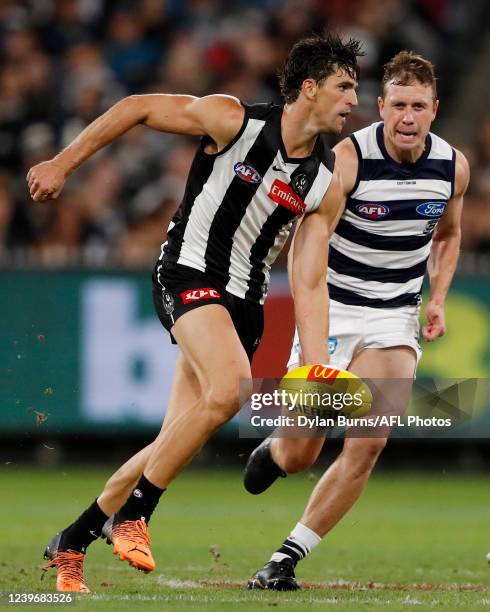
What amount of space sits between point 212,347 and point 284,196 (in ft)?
2.78

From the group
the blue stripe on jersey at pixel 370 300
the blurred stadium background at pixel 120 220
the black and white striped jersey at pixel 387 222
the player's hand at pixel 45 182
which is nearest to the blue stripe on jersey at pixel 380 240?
the black and white striped jersey at pixel 387 222

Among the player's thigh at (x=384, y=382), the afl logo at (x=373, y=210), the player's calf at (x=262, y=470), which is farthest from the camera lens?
the player's calf at (x=262, y=470)

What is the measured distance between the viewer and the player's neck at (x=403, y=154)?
7.43m

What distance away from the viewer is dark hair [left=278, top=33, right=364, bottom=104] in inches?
259

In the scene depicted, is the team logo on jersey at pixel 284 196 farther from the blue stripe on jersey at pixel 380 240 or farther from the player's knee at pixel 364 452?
the player's knee at pixel 364 452

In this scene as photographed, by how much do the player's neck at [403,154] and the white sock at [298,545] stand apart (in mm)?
1999

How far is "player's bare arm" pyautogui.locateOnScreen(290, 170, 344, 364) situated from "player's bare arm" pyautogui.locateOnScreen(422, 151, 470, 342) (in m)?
1.05

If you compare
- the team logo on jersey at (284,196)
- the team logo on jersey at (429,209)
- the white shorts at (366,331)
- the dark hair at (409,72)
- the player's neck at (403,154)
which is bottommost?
the white shorts at (366,331)

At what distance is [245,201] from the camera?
670 cm

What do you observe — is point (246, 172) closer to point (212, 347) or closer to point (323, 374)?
point (212, 347)

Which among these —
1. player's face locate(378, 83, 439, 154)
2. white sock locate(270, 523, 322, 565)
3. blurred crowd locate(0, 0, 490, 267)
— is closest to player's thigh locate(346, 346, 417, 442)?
white sock locate(270, 523, 322, 565)

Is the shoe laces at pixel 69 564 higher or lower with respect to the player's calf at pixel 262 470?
lower

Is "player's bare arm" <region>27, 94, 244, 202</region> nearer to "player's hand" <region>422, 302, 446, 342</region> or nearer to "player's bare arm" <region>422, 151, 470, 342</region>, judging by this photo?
"player's bare arm" <region>422, 151, 470, 342</region>

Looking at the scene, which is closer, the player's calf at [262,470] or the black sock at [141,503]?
the black sock at [141,503]
